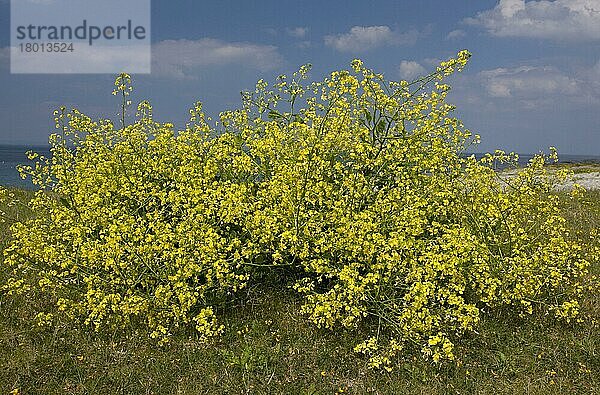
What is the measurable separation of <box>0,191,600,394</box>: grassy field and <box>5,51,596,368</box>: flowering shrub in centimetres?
24

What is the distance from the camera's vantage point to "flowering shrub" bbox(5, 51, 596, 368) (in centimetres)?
614

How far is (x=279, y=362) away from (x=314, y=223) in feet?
4.91

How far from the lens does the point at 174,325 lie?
22.1ft

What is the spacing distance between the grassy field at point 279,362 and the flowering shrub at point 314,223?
24 cm

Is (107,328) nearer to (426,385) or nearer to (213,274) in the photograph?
(213,274)

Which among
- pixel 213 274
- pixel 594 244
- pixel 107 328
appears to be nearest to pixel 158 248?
pixel 213 274

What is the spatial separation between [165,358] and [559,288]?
4837mm

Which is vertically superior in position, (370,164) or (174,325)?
(370,164)

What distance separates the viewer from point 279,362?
607 centimetres

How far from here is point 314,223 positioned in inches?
250

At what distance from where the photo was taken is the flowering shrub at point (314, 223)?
6141 millimetres

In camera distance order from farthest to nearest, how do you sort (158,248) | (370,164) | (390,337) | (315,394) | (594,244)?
1. (594,244)
2. (370,164)
3. (390,337)
4. (158,248)
5. (315,394)

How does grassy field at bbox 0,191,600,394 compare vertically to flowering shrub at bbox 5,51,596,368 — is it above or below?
below

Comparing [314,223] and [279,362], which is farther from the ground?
[314,223]
